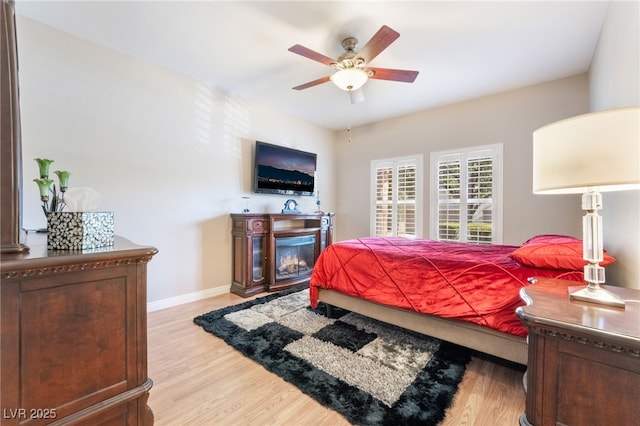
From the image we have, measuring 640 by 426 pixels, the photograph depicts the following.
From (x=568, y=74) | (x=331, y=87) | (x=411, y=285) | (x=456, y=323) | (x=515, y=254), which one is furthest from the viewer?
(x=331, y=87)

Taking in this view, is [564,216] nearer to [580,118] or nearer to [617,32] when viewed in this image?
[617,32]

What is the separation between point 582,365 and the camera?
79cm

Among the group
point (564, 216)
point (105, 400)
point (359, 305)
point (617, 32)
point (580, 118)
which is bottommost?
point (359, 305)

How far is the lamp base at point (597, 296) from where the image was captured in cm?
96

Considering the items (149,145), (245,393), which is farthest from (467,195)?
(149,145)

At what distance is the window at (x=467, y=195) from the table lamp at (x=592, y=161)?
9.55ft

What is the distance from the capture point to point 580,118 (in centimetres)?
93

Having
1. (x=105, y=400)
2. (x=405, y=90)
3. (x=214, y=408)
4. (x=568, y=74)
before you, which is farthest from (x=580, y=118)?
(x=568, y=74)

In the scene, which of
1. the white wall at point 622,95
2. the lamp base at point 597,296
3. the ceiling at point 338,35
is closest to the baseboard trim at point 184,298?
the ceiling at point 338,35

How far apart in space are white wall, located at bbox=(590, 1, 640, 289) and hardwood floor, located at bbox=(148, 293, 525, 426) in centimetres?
97

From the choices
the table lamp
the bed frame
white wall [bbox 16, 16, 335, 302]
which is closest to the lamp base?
the table lamp

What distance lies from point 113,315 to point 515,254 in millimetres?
2226

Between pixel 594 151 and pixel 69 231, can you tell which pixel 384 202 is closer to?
pixel 594 151

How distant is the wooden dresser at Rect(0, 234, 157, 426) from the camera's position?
743 mm
